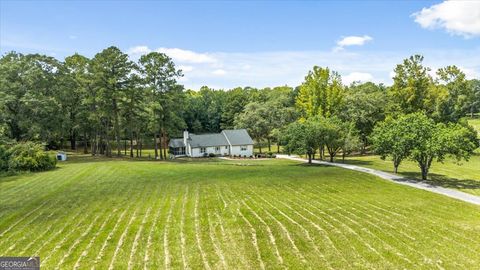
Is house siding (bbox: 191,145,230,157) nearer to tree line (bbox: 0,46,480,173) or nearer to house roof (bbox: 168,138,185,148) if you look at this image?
house roof (bbox: 168,138,185,148)

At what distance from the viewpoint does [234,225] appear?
13.3m

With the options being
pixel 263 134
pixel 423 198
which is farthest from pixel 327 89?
pixel 423 198

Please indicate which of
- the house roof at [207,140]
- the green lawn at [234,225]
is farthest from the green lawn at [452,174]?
the house roof at [207,140]

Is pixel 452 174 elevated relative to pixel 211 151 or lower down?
lower down

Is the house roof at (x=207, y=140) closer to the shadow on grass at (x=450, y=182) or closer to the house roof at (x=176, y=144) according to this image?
the house roof at (x=176, y=144)

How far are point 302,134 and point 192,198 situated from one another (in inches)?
854

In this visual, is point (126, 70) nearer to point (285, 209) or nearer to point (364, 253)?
point (285, 209)

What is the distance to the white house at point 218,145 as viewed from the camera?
57094 millimetres

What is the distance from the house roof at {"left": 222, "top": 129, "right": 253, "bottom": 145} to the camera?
58188mm

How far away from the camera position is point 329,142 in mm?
38562

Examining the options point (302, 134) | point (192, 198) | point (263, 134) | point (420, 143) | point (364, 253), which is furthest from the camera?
point (263, 134)

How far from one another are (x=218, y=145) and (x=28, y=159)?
3244cm
